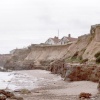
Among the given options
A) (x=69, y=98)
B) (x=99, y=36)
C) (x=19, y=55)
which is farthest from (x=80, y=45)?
(x=19, y=55)

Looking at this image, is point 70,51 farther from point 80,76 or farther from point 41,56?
point 80,76

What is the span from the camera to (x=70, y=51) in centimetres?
6097

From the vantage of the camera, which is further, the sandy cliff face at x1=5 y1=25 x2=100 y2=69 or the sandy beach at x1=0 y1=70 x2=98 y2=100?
the sandy cliff face at x1=5 y1=25 x2=100 y2=69

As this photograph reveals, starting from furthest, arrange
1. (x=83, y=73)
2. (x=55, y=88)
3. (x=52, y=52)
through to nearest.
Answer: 1. (x=52, y=52)
2. (x=83, y=73)
3. (x=55, y=88)

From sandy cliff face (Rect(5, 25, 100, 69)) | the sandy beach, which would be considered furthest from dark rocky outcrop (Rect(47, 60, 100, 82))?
sandy cliff face (Rect(5, 25, 100, 69))

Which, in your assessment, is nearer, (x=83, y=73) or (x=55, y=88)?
(x=55, y=88)

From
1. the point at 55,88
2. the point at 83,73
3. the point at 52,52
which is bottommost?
the point at 55,88

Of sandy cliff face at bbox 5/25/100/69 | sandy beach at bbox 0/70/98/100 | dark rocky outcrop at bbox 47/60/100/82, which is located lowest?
sandy beach at bbox 0/70/98/100

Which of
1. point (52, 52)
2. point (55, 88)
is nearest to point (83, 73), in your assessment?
point (55, 88)

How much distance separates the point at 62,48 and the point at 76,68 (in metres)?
48.3

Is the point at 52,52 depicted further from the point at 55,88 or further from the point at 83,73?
the point at 55,88

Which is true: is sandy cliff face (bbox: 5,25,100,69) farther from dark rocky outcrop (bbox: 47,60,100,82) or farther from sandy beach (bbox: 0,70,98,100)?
sandy beach (bbox: 0,70,98,100)

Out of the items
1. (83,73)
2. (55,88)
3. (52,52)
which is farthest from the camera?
(52,52)

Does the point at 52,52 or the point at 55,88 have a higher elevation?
the point at 52,52
